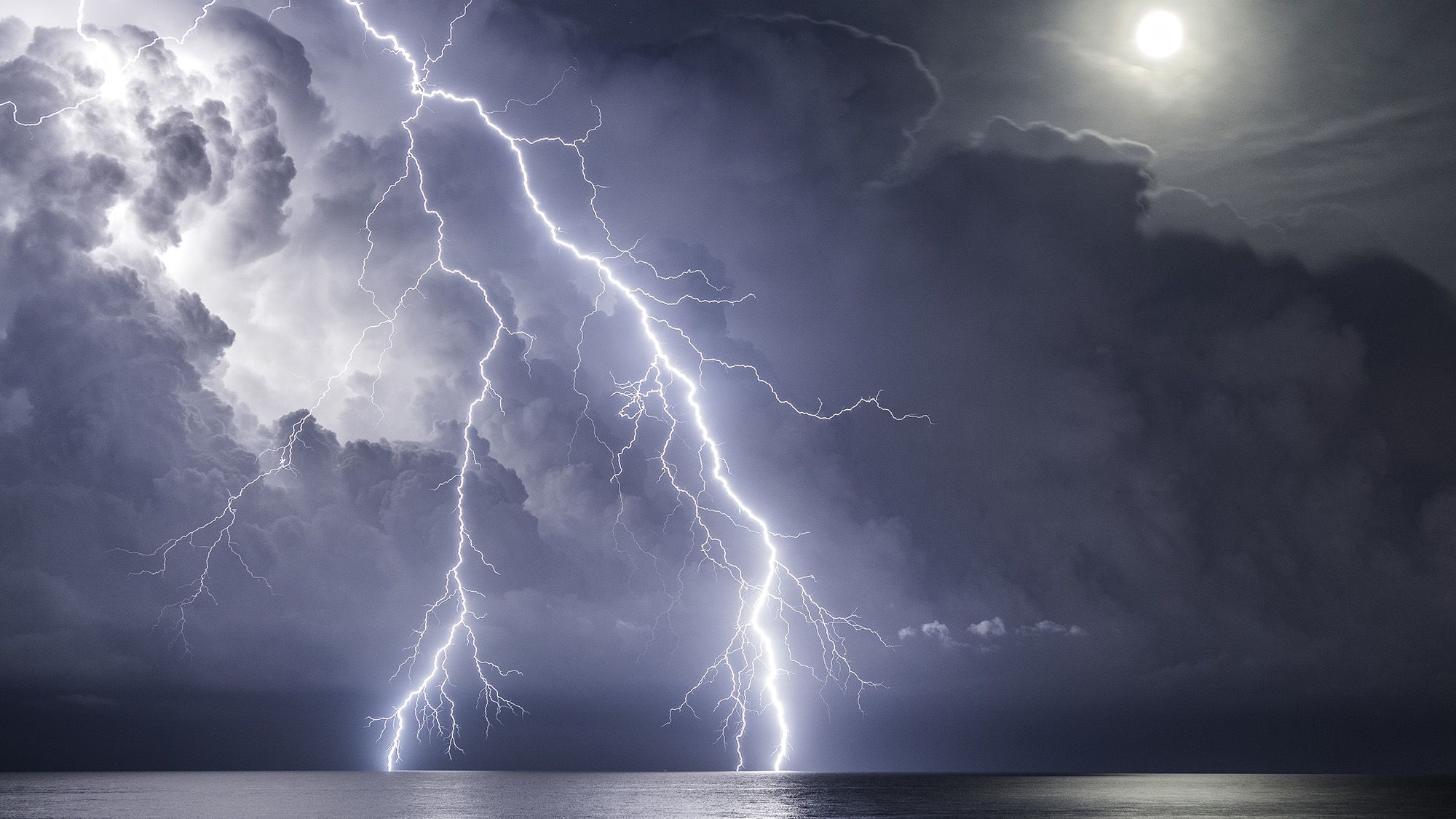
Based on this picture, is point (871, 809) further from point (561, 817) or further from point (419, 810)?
point (419, 810)

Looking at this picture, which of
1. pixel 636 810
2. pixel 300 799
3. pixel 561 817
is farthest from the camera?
pixel 300 799

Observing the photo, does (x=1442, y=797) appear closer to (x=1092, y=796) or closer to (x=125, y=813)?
(x=1092, y=796)

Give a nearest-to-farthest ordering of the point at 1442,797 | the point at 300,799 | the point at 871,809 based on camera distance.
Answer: the point at 871,809, the point at 300,799, the point at 1442,797

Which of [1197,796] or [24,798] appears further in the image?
[1197,796]

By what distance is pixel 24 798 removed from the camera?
261 feet

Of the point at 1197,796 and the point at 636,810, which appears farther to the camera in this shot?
the point at 1197,796

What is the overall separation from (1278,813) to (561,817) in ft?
138

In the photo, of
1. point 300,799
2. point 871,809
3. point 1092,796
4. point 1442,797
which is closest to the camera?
point 871,809

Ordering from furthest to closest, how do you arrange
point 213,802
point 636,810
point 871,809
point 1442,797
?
point 1442,797, point 213,802, point 871,809, point 636,810

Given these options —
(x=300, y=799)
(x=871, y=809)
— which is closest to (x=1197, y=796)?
(x=871, y=809)

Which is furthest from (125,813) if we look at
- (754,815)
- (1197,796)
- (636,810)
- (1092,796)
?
(1197,796)

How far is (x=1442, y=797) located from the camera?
301ft

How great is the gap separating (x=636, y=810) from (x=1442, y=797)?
70.9m

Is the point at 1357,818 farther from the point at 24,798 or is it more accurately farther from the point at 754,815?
the point at 24,798
